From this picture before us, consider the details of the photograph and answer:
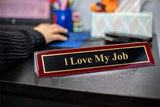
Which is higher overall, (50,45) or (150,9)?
(150,9)

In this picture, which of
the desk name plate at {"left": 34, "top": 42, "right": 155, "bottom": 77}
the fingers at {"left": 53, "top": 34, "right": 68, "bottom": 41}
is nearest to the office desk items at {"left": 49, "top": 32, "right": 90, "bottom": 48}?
the fingers at {"left": 53, "top": 34, "right": 68, "bottom": 41}

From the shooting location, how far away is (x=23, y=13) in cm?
104

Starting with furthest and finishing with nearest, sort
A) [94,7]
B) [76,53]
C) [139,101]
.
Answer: [94,7] < [76,53] < [139,101]

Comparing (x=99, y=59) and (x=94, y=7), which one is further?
(x=94, y=7)

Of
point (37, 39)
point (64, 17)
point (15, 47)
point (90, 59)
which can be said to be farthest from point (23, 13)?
point (90, 59)

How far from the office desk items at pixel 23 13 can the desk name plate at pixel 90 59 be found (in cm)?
54

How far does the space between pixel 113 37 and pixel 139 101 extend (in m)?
0.39

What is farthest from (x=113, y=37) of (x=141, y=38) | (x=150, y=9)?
(x=150, y=9)

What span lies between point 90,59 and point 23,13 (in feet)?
2.17

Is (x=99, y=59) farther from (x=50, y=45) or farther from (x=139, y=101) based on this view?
(x=50, y=45)

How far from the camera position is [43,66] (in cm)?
48

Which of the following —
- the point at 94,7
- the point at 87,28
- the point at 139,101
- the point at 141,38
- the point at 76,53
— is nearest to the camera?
the point at 139,101

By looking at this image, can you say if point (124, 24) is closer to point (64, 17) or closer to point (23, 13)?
point (64, 17)

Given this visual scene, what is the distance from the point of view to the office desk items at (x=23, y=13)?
1004mm
